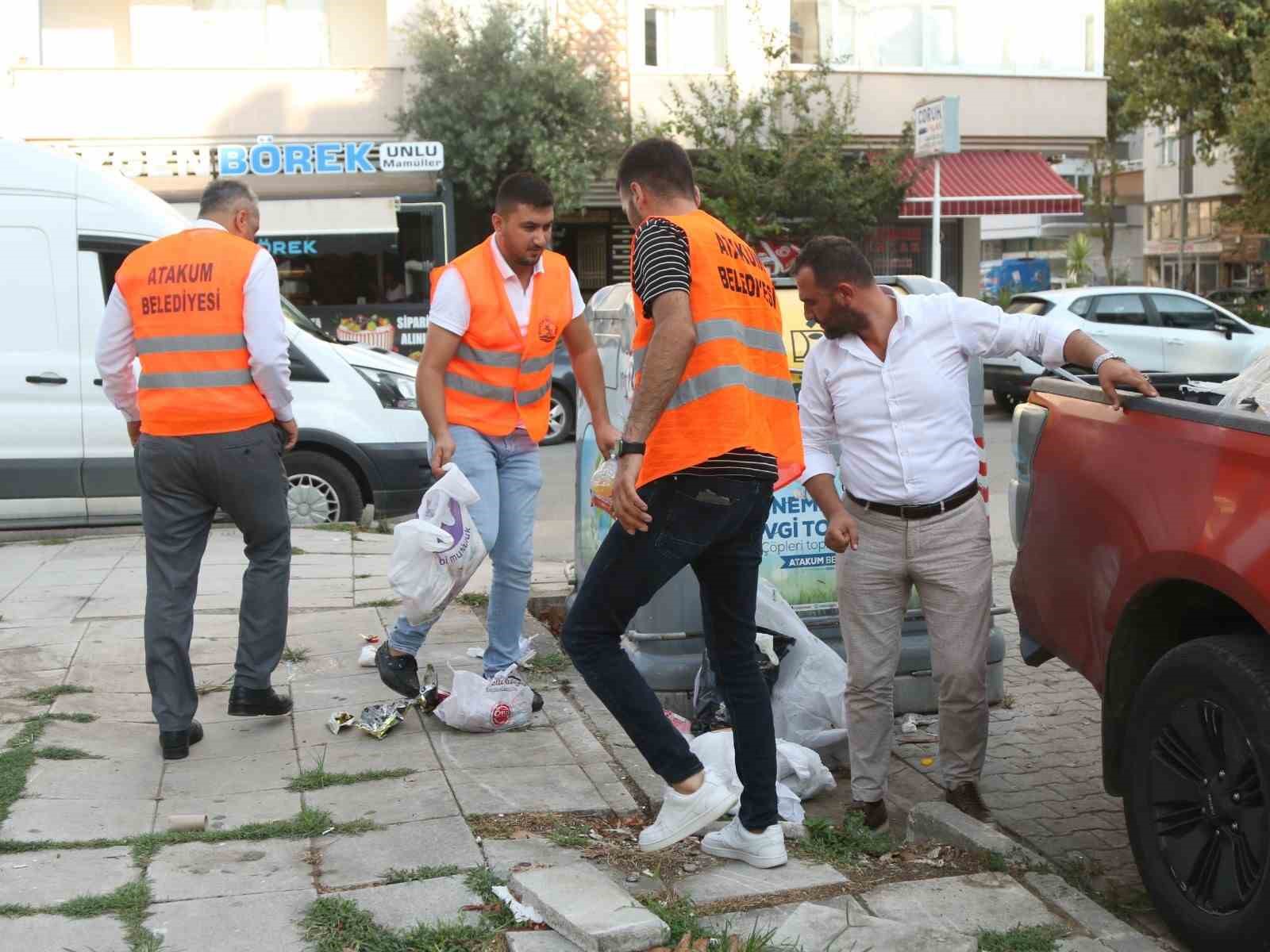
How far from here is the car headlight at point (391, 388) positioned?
9.80 m

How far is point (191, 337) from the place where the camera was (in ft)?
15.9

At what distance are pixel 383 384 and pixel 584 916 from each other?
22.8 ft

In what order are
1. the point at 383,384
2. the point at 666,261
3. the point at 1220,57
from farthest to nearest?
the point at 1220,57 < the point at 383,384 < the point at 666,261

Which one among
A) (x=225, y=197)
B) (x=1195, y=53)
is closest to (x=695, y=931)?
(x=225, y=197)

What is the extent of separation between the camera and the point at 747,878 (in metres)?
3.80

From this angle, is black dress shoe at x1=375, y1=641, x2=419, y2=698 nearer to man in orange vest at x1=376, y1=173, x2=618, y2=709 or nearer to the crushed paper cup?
man in orange vest at x1=376, y1=173, x2=618, y2=709

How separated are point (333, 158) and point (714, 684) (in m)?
14.4

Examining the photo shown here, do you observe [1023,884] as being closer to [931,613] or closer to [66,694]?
[931,613]

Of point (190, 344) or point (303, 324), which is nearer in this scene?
point (190, 344)

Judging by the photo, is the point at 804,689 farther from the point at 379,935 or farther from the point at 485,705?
the point at 379,935

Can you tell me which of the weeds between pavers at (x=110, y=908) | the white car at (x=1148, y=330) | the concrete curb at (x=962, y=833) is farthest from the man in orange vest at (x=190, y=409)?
the white car at (x=1148, y=330)

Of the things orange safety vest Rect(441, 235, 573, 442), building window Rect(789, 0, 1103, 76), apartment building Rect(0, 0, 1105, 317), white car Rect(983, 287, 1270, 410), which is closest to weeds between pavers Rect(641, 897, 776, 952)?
orange safety vest Rect(441, 235, 573, 442)

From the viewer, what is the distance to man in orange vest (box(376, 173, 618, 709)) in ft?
17.0

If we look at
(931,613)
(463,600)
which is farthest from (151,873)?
(463,600)
